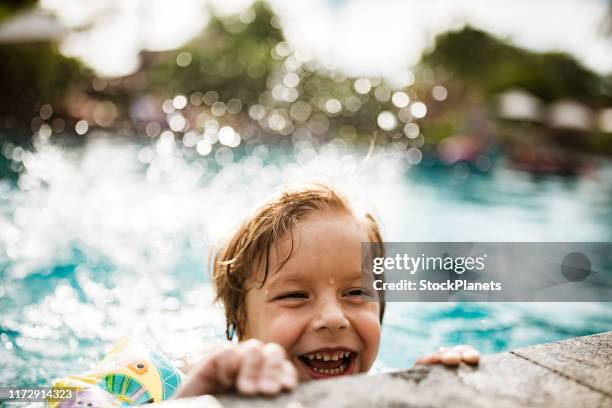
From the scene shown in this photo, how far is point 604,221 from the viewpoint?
33.4 ft

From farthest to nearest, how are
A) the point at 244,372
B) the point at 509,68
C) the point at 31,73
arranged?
the point at 509,68 < the point at 31,73 < the point at 244,372

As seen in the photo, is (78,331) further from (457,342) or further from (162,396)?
(457,342)

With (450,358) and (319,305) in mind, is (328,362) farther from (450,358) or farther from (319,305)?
(450,358)

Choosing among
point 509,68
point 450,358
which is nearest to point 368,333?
point 450,358

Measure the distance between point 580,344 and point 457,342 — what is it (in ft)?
9.25

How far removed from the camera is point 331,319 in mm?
1847

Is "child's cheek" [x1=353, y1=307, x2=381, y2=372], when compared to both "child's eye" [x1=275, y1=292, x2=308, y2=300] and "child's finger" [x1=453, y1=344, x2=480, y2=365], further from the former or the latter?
"child's finger" [x1=453, y1=344, x2=480, y2=365]

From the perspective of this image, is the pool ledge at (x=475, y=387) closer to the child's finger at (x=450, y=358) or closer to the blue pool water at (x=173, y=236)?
the child's finger at (x=450, y=358)

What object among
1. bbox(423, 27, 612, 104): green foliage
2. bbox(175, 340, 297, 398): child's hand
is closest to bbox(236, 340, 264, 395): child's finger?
bbox(175, 340, 297, 398): child's hand

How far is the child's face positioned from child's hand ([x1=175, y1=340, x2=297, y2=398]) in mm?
526

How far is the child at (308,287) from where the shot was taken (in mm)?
1922

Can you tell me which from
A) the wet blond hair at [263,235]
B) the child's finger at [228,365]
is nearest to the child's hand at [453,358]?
the child's finger at [228,365]

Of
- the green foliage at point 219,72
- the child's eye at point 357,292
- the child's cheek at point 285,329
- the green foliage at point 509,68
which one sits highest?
the green foliage at point 509,68

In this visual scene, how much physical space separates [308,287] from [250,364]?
0.70 m
